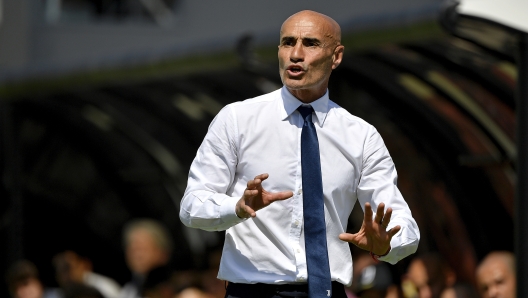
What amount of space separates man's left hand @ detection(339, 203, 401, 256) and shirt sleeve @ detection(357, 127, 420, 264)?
0.53ft

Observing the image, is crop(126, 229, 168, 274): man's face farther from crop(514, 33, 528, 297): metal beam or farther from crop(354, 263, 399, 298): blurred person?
crop(514, 33, 528, 297): metal beam

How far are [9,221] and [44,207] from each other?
47 centimetres

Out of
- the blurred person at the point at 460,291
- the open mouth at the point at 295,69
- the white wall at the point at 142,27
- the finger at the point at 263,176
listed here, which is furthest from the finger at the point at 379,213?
the white wall at the point at 142,27

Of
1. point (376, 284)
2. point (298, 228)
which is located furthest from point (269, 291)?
point (376, 284)

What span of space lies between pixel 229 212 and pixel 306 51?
2.27ft

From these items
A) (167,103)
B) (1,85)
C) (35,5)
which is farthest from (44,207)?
(35,5)

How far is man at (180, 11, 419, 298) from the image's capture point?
14.3 ft

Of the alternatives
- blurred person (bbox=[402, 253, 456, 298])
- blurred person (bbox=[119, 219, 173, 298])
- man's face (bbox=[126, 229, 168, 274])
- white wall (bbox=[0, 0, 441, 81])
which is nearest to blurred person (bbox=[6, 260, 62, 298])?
blurred person (bbox=[119, 219, 173, 298])

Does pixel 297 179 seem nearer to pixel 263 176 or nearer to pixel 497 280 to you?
pixel 263 176

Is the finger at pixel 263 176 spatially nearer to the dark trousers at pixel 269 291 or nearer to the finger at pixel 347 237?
the finger at pixel 347 237

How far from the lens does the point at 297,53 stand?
4398mm

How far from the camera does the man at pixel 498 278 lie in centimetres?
682

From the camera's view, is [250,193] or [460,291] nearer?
[250,193]

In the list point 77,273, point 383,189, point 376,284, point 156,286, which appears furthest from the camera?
point 77,273
